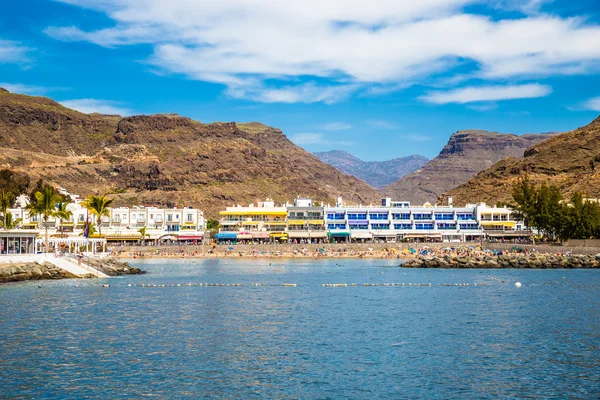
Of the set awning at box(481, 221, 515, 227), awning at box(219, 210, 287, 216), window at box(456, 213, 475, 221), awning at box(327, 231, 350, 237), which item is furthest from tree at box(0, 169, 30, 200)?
awning at box(481, 221, 515, 227)

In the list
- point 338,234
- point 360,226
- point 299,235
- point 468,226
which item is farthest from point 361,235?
point 468,226

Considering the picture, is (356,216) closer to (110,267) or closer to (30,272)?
→ (110,267)

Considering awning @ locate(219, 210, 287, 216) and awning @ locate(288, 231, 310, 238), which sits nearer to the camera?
awning @ locate(288, 231, 310, 238)

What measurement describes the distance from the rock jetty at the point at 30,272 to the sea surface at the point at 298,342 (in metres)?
2.99

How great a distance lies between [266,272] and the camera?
295ft

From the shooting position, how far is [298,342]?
125 feet

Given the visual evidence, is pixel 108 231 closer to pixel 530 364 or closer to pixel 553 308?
pixel 553 308

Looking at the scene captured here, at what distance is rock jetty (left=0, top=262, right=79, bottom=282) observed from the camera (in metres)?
68.8

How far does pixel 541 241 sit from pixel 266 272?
215ft

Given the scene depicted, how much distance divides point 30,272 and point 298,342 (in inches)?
1685

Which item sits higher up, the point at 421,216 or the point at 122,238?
the point at 421,216

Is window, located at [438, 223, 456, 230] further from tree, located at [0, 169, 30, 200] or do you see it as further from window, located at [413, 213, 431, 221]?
tree, located at [0, 169, 30, 200]

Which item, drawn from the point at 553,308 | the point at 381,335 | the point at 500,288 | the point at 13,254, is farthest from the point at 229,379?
the point at 13,254

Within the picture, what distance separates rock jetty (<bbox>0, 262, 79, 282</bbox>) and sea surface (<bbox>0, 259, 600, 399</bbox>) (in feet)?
9.81
